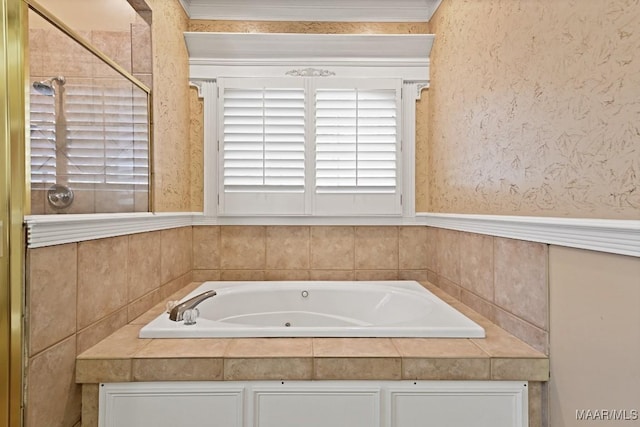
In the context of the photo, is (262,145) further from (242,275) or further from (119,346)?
(119,346)

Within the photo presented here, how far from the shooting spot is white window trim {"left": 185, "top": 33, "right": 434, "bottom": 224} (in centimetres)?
204

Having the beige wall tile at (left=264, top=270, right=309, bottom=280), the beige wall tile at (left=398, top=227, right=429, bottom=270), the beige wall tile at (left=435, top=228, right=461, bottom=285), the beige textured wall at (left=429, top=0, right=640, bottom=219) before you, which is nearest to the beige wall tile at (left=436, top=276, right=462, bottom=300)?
the beige wall tile at (left=435, top=228, right=461, bottom=285)

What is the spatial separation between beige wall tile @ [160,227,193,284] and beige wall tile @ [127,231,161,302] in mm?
54

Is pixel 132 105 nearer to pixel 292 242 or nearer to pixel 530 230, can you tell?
pixel 292 242

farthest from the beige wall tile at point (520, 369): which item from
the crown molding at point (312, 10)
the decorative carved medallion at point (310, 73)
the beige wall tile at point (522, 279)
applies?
the crown molding at point (312, 10)

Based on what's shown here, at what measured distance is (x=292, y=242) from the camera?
6.98 ft

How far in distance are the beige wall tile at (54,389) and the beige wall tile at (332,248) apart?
133 centimetres

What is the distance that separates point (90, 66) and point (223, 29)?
1.15m

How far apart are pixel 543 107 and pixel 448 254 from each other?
37.8 inches

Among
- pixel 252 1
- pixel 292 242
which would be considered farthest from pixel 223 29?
pixel 292 242

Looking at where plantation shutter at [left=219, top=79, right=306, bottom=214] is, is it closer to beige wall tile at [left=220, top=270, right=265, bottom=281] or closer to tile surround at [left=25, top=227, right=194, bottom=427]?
beige wall tile at [left=220, top=270, right=265, bottom=281]

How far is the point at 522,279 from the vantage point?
122 cm

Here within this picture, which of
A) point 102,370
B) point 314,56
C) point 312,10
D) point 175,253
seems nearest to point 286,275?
point 175,253

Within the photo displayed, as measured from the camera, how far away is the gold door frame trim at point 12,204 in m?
0.84
